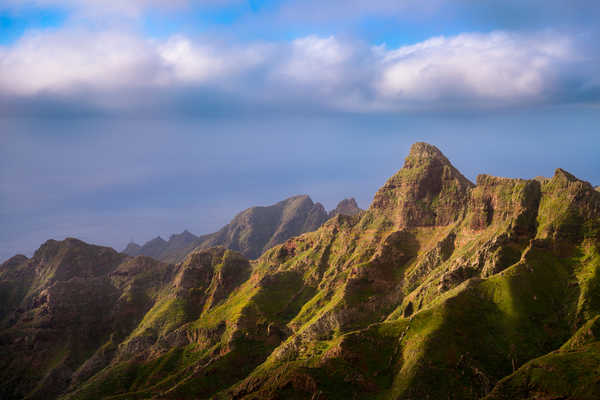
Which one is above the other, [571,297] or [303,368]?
[571,297]

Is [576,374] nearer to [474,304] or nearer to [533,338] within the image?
[533,338]

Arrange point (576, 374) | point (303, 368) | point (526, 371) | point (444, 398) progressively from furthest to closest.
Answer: point (303, 368) → point (444, 398) → point (526, 371) → point (576, 374)

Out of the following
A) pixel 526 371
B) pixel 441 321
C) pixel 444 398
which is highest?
pixel 441 321

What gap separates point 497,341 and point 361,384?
5683cm

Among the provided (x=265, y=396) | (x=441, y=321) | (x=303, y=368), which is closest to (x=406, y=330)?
(x=441, y=321)

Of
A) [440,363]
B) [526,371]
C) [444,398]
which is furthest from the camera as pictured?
[440,363]

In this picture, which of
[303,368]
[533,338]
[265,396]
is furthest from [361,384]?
[533,338]

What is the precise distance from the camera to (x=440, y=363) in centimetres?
17488

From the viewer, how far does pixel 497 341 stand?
18275 centimetres

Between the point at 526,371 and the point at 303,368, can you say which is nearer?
the point at 526,371

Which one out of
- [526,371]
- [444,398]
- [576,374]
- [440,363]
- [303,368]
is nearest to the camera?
[576,374]

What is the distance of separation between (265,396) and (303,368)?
18.6m

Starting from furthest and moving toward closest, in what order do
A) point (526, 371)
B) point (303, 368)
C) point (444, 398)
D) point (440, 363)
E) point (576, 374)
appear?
1. point (303, 368)
2. point (440, 363)
3. point (444, 398)
4. point (526, 371)
5. point (576, 374)

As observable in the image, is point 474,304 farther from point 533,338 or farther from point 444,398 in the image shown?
point 444,398
